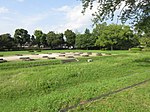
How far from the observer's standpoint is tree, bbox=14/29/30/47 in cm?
7806

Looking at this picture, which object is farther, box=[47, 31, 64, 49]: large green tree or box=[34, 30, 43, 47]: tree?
box=[34, 30, 43, 47]: tree

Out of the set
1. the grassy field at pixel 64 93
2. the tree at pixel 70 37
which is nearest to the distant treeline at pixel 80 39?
the tree at pixel 70 37

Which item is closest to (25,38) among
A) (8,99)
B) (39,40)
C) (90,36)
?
(39,40)

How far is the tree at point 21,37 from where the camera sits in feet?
256

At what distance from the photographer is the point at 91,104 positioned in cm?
724

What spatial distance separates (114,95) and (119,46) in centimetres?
6224

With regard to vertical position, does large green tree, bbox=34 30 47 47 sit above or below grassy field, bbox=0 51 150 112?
above

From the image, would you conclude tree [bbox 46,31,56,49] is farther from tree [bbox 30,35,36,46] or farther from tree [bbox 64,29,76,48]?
tree [bbox 30,35,36,46]

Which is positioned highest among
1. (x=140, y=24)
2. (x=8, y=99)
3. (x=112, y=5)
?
(x=112, y=5)

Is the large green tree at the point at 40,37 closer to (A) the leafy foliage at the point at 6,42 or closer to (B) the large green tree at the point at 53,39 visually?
(B) the large green tree at the point at 53,39

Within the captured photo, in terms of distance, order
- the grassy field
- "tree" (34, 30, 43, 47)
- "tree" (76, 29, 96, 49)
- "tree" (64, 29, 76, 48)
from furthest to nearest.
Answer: "tree" (64, 29, 76, 48)
"tree" (34, 30, 43, 47)
"tree" (76, 29, 96, 49)
the grassy field

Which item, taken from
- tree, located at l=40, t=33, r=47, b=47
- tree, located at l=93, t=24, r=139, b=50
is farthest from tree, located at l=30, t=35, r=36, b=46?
tree, located at l=93, t=24, r=139, b=50

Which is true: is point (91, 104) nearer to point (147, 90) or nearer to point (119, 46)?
point (147, 90)

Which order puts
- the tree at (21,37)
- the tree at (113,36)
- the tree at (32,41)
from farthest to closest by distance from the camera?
1. the tree at (32,41)
2. the tree at (21,37)
3. the tree at (113,36)
